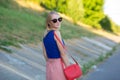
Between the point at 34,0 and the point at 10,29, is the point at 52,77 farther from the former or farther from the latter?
the point at 34,0

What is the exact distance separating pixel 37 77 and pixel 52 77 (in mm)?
4521

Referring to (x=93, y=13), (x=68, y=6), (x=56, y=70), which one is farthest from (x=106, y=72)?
(x=93, y=13)

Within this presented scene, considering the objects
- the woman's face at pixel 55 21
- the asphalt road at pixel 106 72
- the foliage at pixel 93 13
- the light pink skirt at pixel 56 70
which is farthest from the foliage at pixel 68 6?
the light pink skirt at pixel 56 70

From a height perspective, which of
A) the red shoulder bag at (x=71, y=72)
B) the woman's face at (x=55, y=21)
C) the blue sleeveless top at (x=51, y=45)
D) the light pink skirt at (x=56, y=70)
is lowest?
the red shoulder bag at (x=71, y=72)

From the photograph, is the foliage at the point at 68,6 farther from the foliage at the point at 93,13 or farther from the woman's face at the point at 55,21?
the woman's face at the point at 55,21

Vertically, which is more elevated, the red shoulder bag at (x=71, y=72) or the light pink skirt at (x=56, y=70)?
the light pink skirt at (x=56, y=70)

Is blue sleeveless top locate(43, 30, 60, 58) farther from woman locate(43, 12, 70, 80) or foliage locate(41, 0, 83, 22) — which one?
foliage locate(41, 0, 83, 22)

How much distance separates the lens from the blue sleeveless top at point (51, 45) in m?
6.59

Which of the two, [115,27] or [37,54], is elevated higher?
[115,27]

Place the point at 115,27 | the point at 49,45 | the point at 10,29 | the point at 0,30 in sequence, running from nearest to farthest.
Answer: the point at 49,45
the point at 0,30
the point at 10,29
the point at 115,27

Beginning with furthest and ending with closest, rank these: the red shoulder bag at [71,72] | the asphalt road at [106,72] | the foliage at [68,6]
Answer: the foliage at [68,6]
the asphalt road at [106,72]
the red shoulder bag at [71,72]

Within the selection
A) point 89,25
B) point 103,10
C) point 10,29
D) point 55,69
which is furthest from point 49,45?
point 103,10

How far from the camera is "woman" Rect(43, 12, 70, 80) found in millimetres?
6578

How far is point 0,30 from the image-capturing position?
15797mm
